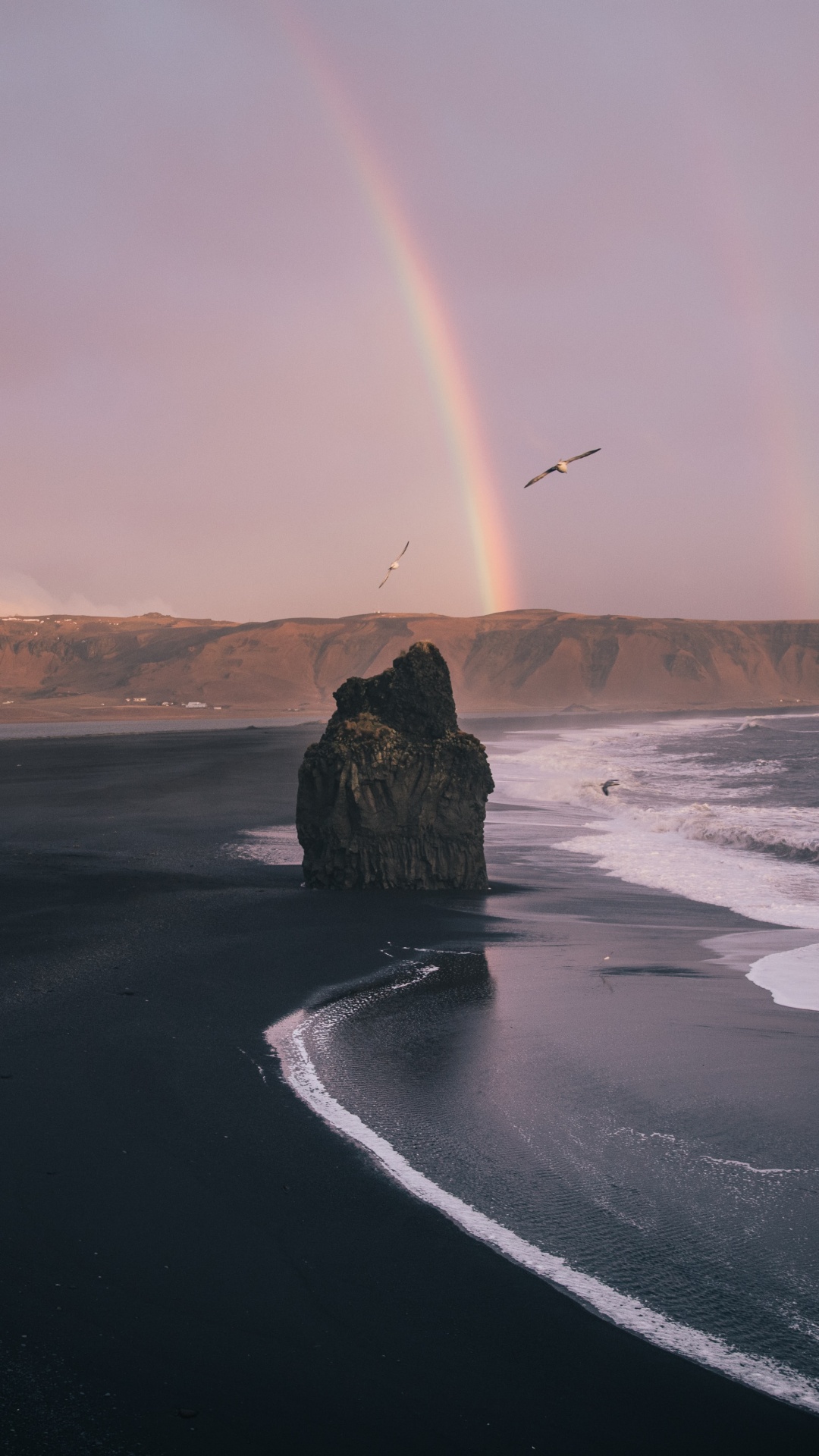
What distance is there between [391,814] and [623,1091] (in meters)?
9.76

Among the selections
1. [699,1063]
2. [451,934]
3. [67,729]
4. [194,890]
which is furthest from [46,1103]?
[67,729]

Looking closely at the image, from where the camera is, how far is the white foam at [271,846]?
20.5m

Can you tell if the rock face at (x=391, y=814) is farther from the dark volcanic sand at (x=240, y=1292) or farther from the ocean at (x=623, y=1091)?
the dark volcanic sand at (x=240, y=1292)

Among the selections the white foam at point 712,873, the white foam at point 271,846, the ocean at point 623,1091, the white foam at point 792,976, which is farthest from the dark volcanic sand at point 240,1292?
the white foam at point 271,846

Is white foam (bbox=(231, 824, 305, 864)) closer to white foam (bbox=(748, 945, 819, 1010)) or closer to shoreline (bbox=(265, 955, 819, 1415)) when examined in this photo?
white foam (bbox=(748, 945, 819, 1010))

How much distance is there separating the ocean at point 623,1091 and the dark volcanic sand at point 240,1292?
31cm

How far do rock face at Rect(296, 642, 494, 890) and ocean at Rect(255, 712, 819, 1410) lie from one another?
1265mm

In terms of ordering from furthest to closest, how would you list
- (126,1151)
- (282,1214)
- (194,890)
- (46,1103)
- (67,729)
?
1. (67,729)
2. (194,890)
3. (46,1103)
4. (126,1151)
5. (282,1214)

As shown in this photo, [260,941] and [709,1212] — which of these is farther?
[260,941]

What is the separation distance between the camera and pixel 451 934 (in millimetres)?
13617

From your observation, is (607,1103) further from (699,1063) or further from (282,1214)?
(282,1214)

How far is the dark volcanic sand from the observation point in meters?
3.89

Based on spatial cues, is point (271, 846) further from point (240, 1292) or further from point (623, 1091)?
point (240, 1292)

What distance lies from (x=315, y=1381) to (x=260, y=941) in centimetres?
897
